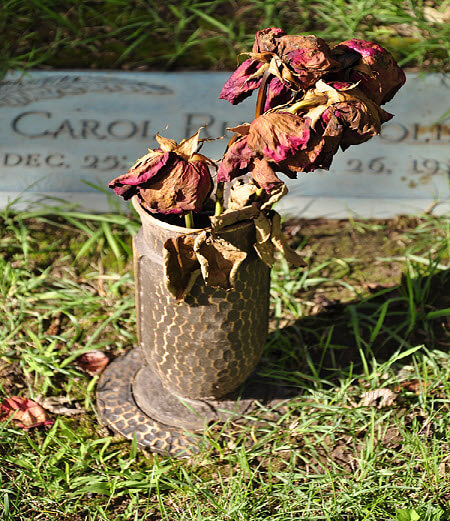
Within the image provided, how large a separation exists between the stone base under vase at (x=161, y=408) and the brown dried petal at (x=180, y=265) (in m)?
0.50

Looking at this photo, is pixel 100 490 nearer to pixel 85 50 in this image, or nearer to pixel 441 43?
pixel 85 50

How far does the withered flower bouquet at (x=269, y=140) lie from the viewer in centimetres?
131

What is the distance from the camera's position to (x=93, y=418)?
2.08 meters

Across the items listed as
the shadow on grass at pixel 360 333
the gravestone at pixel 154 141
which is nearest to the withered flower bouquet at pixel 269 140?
the shadow on grass at pixel 360 333

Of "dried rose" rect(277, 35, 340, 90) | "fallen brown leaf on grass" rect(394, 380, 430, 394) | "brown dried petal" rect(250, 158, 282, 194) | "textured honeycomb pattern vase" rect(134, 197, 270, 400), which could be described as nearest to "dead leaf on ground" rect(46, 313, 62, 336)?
"textured honeycomb pattern vase" rect(134, 197, 270, 400)

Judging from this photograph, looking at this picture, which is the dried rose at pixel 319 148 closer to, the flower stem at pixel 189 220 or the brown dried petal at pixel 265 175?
the brown dried petal at pixel 265 175

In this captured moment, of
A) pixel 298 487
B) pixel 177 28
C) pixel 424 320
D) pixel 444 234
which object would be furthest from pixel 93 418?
pixel 177 28

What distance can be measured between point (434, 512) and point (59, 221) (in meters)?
1.90

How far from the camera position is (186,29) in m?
3.49

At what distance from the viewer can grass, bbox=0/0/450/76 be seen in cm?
326

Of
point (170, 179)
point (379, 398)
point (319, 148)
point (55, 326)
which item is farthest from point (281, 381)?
point (319, 148)

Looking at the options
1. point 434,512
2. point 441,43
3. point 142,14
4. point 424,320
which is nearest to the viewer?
point 434,512

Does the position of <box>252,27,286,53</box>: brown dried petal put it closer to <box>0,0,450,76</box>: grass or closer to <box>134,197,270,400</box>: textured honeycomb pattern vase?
<box>134,197,270,400</box>: textured honeycomb pattern vase

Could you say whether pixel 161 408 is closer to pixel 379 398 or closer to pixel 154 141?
pixel 379 398
